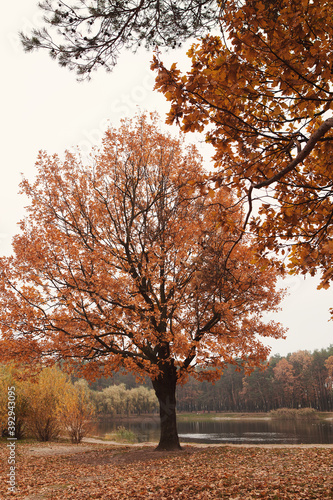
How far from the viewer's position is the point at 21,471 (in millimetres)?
9336

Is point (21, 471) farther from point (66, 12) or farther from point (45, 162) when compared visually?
point (66, 12)

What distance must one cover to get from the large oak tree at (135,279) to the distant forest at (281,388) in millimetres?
44749

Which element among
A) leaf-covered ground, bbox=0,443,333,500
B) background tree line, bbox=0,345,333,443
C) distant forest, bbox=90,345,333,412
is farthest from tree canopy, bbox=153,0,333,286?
distant forest, bbox=90,345,333,412

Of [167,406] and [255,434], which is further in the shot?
[255,434]

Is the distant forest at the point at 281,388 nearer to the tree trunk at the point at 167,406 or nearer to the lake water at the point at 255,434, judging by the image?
the lake water at the point at 255,434

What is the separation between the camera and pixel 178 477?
6625mm

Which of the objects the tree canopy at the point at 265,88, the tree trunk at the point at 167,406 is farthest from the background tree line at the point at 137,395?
the tree canopy at the point at 265,88

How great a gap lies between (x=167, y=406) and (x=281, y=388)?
62.5m

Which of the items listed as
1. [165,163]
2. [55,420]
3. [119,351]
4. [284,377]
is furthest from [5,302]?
[284,377]

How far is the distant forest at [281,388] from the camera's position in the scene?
61.7 metres

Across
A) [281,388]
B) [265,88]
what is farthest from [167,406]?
[281,388]

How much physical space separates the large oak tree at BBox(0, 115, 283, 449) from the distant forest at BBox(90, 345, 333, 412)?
147 ft

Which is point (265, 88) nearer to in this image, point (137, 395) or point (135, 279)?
point (135, 279)

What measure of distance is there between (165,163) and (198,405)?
86.6m
